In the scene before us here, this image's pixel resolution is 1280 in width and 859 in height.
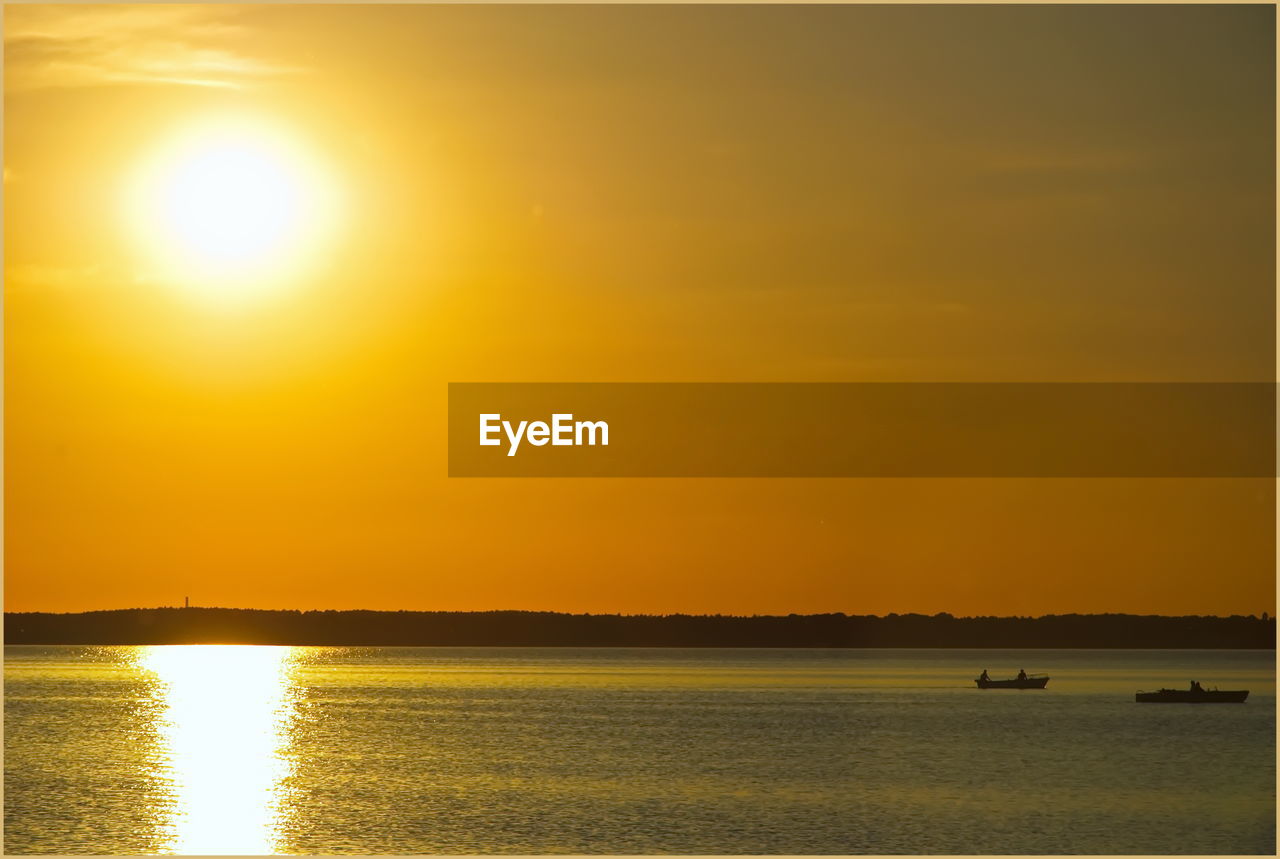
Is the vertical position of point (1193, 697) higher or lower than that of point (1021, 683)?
higher

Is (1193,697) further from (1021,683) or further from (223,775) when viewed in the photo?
(223,775)

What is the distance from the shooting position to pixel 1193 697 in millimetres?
137750

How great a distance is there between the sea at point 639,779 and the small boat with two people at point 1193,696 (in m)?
1.46

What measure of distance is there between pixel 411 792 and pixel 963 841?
2655 centimetres

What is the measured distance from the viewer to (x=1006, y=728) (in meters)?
119

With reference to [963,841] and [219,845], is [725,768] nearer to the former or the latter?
[963,841]

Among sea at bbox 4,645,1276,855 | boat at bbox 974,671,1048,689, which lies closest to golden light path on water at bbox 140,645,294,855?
sea at bbox 4,645,1276,855

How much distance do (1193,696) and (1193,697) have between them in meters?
0.17

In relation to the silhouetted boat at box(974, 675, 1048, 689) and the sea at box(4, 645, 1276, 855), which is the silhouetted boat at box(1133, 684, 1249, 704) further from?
the silhouetted boat at box(974, 675, 1048, 689)

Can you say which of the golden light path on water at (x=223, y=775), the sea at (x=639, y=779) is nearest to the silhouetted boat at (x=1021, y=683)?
the sea at (x=639, y=779)

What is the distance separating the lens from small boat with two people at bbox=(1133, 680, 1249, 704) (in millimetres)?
136375

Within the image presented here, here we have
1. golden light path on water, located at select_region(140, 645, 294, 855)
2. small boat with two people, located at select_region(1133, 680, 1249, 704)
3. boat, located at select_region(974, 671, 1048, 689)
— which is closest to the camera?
golden light path on water, located at select_region(140, 645, 294, 855)

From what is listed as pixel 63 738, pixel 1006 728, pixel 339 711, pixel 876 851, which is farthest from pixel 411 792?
pixel 339 711

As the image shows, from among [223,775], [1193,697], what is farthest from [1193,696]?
[223,775]
